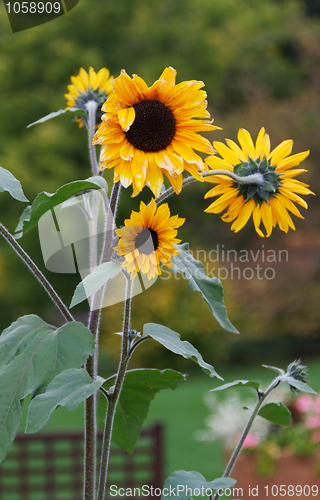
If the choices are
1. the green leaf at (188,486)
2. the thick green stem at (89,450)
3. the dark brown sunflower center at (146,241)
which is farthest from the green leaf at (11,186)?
the green leaf at (188,486)

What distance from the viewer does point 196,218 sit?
6.66 meters

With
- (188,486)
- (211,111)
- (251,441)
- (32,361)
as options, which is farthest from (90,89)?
(211,111)

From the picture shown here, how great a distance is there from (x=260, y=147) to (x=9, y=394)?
0.39m

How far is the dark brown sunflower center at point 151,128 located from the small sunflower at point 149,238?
2.6 inches

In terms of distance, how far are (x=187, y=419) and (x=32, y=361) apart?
3604mm

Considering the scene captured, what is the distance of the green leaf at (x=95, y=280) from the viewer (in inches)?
18.7

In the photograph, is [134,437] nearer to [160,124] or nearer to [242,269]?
[160,124]

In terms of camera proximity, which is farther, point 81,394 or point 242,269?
point 242,269

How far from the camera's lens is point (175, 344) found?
567 millimetres

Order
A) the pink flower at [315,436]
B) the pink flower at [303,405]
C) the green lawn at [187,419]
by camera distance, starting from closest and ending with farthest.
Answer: the pink flower at [315,436] → the pink flower at [303,405] → the green lawn at [187,419]

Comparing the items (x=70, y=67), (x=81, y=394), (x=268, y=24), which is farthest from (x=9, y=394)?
(x=268, y=24)

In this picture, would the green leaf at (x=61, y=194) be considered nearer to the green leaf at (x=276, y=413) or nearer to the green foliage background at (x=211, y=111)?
the green leaf at (x=276, y=413)

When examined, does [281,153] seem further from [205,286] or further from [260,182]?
[205,286]

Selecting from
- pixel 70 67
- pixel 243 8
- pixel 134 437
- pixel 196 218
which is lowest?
pixel 134 437
